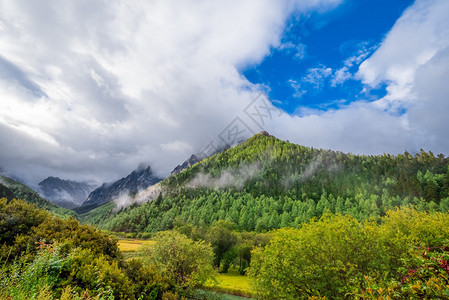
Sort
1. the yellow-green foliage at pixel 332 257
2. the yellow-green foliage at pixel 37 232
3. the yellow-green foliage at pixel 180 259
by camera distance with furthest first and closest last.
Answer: the yellow-green foliage at pixel 180 259 → the yellow-green foliage at pixel 332 257 → the yellow-green foliage at pixel 37 232

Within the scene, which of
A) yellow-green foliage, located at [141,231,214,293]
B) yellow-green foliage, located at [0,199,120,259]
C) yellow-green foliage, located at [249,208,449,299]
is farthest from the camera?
yellow-green foliage, located at [141,231,214,293]

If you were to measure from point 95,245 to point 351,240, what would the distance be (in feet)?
78.3

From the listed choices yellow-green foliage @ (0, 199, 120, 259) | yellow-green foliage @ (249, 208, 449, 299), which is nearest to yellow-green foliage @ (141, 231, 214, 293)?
yellow-green foliage @ (249, 208, 449, 299)

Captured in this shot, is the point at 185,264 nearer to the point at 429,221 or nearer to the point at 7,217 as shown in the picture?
the point at 7,217

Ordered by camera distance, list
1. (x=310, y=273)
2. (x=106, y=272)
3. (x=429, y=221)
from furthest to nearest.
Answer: (x=429, y=221), (x=310, y=273), (x=106, y=272)

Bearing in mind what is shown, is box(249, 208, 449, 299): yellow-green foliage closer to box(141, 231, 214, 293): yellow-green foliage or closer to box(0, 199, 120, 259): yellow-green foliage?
box(141, 231, 214, 293): yellow-green foliage

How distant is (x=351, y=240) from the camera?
809 inches

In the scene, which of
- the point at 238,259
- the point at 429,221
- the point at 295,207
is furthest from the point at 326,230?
the point at 295,207

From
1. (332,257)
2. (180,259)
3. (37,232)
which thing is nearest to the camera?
(37,232)

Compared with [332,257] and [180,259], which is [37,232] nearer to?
[180,259]

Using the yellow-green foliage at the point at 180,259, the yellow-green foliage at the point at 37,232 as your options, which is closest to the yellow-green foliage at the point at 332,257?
the yellow-green foliage at the point at 180,259

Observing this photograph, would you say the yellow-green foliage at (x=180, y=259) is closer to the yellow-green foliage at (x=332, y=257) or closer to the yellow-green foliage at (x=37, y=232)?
the yellow-green foliage at (x=332, y=257)

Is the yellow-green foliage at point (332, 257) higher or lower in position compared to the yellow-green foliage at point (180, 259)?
higher

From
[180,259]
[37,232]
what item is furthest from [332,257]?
[37,232]
